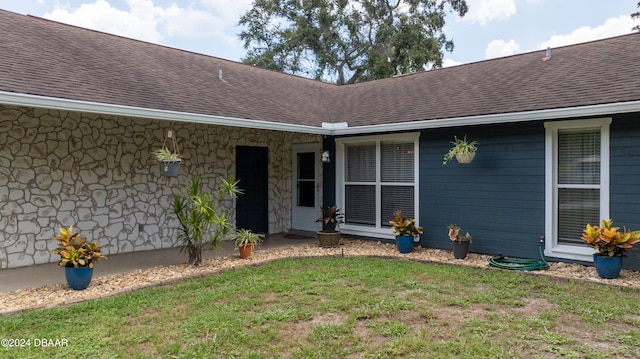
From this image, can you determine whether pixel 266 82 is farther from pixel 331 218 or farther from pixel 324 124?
pixel 331 218

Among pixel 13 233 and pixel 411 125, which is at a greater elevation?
pixel 411 125

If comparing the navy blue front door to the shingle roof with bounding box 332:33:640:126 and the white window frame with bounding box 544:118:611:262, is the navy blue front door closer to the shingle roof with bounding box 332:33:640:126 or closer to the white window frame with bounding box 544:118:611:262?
the shingle roof with bounding box 332:33:640:126

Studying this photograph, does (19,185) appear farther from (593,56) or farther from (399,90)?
(593,56)

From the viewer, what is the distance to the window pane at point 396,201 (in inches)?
294

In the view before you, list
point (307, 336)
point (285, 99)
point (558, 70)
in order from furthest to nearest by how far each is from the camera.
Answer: point (285, 99), point (558, 70), point (307, 336)

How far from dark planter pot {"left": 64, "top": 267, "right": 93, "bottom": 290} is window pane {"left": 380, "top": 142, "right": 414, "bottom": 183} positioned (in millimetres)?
4955

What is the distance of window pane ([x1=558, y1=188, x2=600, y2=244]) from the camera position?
18.5 feet

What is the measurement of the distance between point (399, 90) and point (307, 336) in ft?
21.5

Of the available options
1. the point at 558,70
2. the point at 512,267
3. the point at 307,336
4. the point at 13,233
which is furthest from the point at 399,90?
the point at 13,233

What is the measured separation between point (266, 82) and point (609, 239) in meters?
7.10

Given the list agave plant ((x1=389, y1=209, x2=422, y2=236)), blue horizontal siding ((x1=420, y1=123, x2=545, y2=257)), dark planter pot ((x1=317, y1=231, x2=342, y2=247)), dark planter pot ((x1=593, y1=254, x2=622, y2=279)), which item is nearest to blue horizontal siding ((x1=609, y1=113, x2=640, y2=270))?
dark planter pot ((x1=593, y1=254, x2=622, y2=279))

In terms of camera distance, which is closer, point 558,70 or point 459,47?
point 558,70

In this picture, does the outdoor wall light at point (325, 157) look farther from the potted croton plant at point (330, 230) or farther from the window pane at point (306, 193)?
the window pane at point (306, 193)

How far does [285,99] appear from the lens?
8.84 meters
